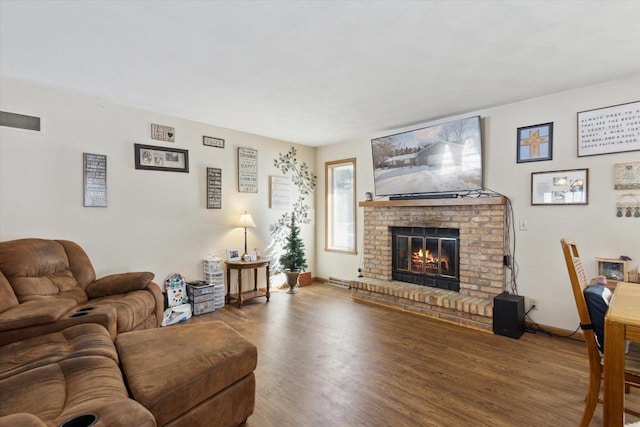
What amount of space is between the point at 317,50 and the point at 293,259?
3.35 meters

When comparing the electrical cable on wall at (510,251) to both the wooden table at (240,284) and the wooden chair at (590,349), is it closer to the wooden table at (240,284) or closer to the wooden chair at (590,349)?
the wooden chair at (590,349)

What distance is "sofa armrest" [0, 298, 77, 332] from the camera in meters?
1.95

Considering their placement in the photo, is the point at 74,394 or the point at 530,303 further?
the point at 530,303

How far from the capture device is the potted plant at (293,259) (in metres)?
4.89

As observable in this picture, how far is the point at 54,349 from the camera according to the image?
1.74m

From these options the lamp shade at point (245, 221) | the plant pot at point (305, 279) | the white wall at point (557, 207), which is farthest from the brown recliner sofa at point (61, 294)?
the white wall at point (557, 207)

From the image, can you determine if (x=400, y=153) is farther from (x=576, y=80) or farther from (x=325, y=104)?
(x=576, y=80)

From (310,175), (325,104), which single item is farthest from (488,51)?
(310,175)

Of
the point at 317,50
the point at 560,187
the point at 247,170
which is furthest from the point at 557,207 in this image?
the point at 247,170

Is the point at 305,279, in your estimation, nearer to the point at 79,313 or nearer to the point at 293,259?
the point at 293,259

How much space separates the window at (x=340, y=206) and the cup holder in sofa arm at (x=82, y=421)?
4.26m

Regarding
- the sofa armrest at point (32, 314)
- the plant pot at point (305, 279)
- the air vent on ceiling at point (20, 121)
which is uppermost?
the air vent on ceiling at point (20, 121)

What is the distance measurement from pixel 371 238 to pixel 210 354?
3.31 m

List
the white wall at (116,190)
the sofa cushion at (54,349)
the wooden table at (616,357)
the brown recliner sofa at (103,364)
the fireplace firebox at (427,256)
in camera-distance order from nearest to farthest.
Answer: the brown recliner sofa at (103,364), the wooden table at (616,357), the sofa cushion at (54,349), the white wall at (116,190), the fireplace firebox at (427,256)
